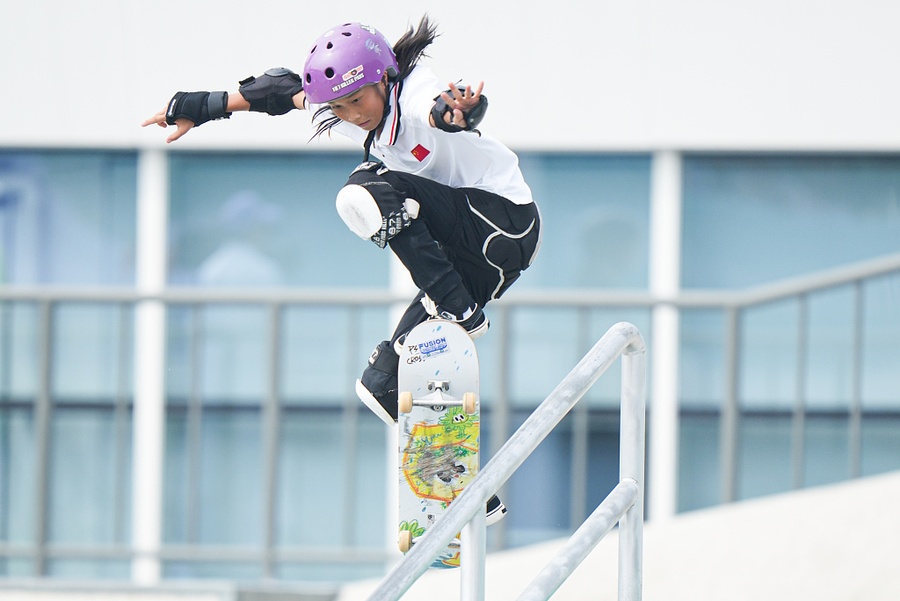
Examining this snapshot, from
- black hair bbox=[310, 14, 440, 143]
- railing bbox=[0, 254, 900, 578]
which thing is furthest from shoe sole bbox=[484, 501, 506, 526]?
railing bbox=[0, 254, 900, 578]

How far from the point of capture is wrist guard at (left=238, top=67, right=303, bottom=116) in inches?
165

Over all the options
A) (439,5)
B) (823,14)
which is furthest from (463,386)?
(823,14)

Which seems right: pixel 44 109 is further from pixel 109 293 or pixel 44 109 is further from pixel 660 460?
pixel 660 460

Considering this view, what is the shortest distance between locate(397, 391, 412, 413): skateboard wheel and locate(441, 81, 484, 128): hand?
103 cm

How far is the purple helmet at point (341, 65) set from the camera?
372 centimetres

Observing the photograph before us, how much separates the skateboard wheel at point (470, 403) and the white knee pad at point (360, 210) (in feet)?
2.23

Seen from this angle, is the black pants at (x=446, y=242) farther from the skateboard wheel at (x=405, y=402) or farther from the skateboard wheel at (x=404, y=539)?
the skateboard wheel at (x=404, y=539)

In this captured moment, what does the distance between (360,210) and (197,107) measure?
71 centimetres

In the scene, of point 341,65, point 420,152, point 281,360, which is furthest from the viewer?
point 281,360

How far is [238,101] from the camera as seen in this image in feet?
13.8

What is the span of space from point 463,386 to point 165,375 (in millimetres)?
4090

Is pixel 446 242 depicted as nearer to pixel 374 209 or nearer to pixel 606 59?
pixel 374 209

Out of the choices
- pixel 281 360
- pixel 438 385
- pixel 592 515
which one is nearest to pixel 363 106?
pixel 438 385

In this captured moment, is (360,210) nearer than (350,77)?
No
